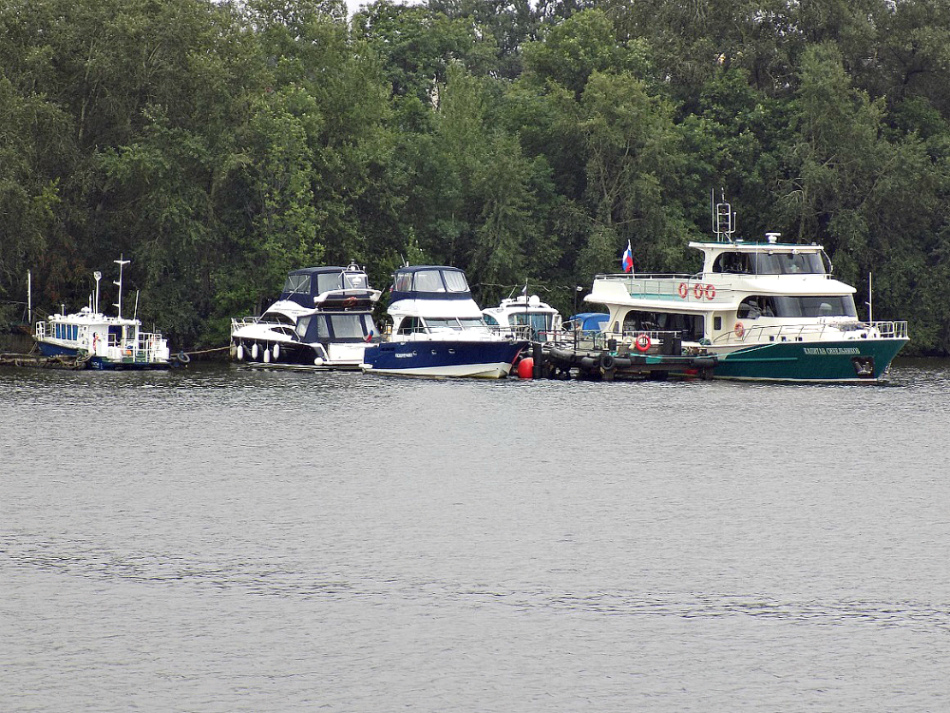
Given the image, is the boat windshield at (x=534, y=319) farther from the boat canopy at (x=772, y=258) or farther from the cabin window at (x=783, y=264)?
the cabin window at (x=783, y=264)

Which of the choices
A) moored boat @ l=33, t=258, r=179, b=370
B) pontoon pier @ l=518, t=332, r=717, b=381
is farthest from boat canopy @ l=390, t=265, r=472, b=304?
moored boat @ l=33, t=258, r=179, b=370

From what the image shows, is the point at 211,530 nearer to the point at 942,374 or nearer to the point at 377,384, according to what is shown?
the point at 377,384

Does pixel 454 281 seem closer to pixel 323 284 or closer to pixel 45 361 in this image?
pixel 323 284

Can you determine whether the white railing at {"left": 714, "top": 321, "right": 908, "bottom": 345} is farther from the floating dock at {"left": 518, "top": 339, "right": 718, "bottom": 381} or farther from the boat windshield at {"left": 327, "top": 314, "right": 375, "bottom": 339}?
the boat windshield at {"left": 327, "top": 314, "right": 375, "bottom": 339}

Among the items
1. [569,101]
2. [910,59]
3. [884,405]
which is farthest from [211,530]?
[910,59]

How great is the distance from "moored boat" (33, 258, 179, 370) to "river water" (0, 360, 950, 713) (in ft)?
61.3

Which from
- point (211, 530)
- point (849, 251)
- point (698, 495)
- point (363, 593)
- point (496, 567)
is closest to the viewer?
point (363, 593)

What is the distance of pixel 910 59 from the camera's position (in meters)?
91.9

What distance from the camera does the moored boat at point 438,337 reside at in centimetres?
6856

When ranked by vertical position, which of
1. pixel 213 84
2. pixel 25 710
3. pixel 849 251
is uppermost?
pixel 213 84

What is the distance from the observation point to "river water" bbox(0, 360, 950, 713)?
21.5 meters

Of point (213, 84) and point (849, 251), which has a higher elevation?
point (213, 84)

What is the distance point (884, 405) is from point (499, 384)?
1719 centimetres

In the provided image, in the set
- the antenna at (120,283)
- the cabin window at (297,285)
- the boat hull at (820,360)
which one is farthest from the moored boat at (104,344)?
the boat hull at (820,360)
